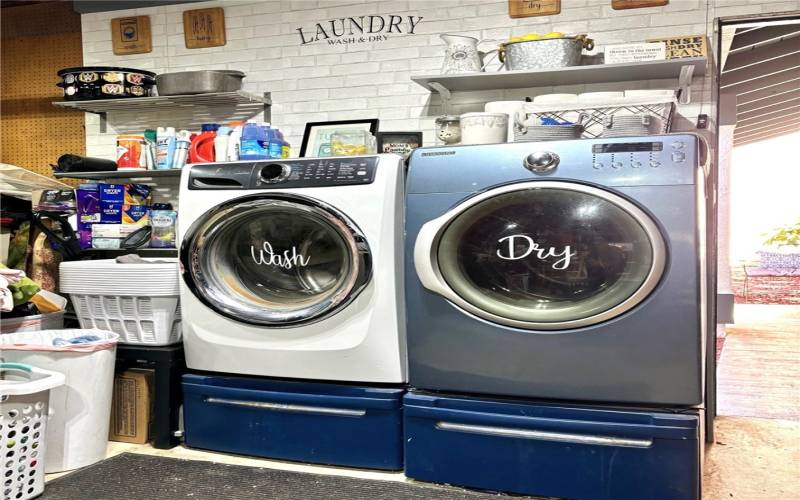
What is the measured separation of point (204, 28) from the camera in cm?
336

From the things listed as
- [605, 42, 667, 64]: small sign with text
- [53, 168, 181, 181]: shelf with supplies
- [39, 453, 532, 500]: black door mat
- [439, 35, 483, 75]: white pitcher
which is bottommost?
[39, 453, 532, 500]: black door mat

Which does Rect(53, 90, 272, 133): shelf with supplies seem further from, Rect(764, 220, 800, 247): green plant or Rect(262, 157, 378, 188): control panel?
Rect(764, 220, 800, 247): green plant

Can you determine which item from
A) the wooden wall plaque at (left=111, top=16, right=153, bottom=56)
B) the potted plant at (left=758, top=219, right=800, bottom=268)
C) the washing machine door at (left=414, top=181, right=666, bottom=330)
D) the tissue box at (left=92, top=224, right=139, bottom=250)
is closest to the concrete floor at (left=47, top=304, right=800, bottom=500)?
the washing machine door at (left=414, top=181, right=666, bottom=330)

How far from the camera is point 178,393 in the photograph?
2461 mm

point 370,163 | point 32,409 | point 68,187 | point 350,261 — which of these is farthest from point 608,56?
point 68,187

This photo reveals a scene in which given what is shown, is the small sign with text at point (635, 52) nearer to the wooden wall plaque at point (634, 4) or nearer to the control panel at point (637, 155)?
the wooden wall plaque at point (634, 4)

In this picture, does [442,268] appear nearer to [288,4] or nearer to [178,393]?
[178,393]

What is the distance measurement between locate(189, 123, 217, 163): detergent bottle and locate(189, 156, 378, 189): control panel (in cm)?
75

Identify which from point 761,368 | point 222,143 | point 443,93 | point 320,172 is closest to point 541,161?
point 320,172

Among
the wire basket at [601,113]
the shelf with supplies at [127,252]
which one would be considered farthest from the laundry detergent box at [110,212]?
the wire basket at [601,113]

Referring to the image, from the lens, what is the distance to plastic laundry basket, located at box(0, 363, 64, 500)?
1874mm

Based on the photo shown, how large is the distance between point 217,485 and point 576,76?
2.07 m

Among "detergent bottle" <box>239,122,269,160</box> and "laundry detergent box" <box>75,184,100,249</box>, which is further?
"laundry detergent box" <box>75,184,100,249</box>

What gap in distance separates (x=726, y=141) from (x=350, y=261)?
357 cm
